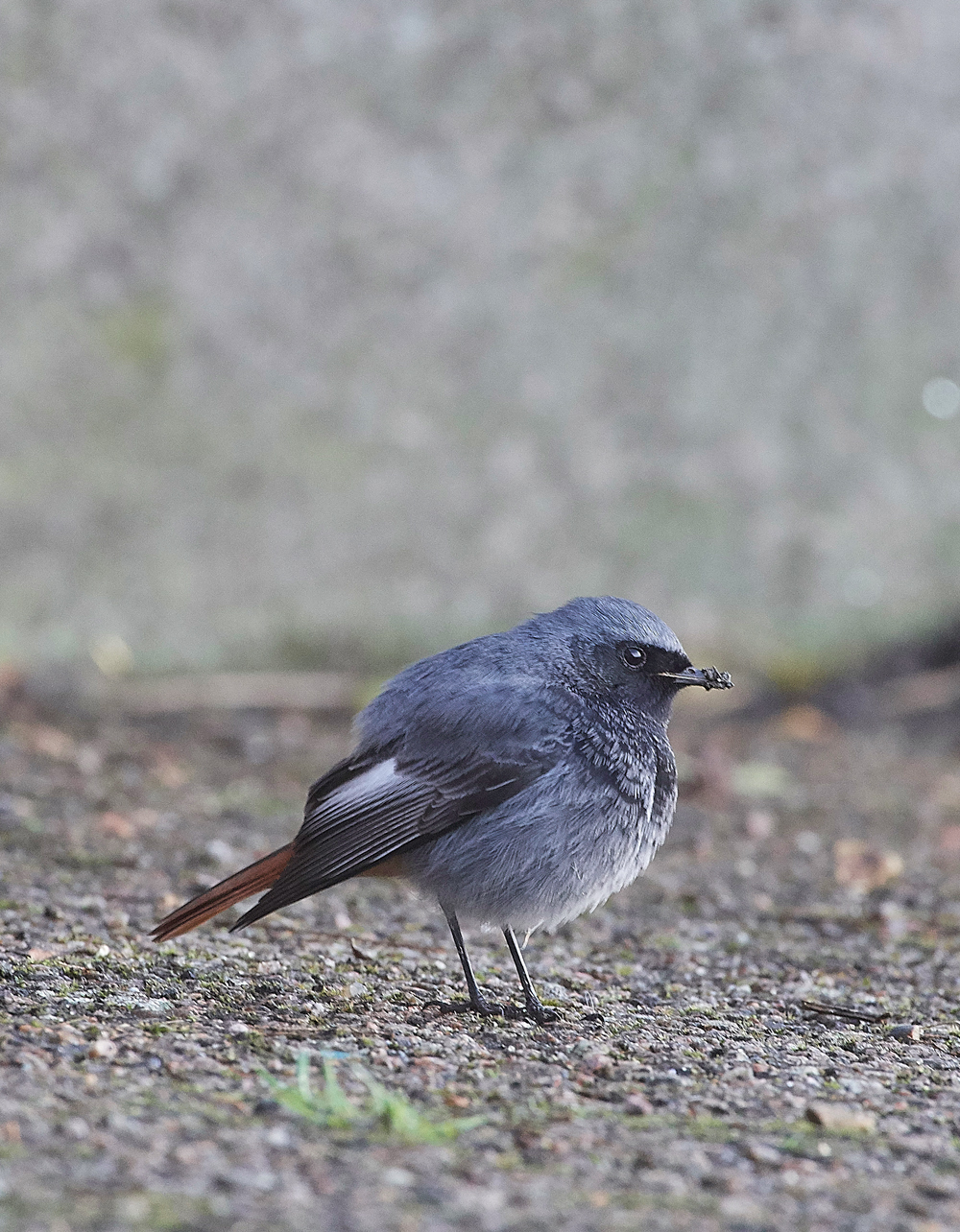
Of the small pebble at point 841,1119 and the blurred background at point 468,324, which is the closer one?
the small pebble at point 841,1119

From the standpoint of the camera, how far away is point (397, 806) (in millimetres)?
3674

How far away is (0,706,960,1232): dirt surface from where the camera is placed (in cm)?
235

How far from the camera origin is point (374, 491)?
750cm

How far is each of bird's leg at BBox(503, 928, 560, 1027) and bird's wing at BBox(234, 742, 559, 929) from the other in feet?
1.25

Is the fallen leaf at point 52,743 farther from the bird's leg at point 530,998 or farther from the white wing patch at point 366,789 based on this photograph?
the bird's leg at point 530,998

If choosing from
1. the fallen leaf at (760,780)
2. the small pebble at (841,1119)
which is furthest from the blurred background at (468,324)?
the small pebble at (841,1119)

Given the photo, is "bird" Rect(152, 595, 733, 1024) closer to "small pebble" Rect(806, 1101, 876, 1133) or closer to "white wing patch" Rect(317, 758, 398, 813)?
"white wing patch" Rect(317, 758, 398, 813)

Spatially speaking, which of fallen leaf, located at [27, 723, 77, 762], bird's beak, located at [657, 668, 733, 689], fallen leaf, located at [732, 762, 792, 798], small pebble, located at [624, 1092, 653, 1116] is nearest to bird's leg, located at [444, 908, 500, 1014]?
small pebble, located at [624, 1092, 653, 1116]

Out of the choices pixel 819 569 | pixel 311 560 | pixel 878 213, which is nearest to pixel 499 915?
pixel 311 560

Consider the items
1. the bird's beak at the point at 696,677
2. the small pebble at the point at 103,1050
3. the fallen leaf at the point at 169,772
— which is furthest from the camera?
the fallen leaf at the point at 169,772

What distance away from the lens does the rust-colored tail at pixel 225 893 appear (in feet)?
11.8

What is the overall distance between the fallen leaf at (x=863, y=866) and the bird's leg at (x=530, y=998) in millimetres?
1945

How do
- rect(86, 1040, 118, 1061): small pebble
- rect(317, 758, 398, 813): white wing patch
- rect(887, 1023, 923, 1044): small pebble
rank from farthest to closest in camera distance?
rect(317, 758, 398, 813): white wing patch → rect(887, 1023, 923, 1044): small pebble → rect(86, 1040, 118, 1061): small pebble

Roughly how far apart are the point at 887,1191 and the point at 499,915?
1.37 m
